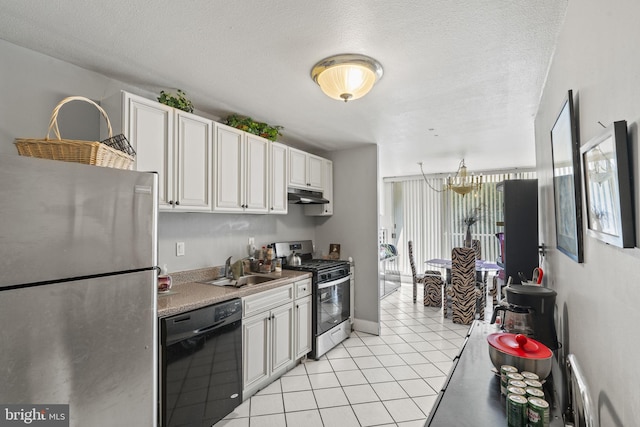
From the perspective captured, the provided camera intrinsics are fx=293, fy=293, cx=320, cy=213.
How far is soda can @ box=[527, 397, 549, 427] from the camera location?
838 millimetres

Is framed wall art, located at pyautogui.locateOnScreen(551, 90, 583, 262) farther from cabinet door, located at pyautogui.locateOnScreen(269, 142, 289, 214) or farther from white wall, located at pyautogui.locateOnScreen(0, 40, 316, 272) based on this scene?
white wall, located at pyautogui.locateOnScreen(0, 40, 316, 272)

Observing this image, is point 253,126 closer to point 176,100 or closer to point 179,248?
point 176,100

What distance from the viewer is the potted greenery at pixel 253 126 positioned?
2807 millimetres

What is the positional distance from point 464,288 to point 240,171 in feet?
11.6

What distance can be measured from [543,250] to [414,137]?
6.36ft

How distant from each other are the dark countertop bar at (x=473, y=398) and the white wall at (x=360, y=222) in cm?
246

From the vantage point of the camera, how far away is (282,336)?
271 centimetres

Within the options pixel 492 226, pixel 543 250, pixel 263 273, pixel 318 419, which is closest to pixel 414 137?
pixel 543 250

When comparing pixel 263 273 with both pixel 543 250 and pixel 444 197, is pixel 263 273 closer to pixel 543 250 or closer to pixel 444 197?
pixel 543 250

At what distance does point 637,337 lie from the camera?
665 millimetres

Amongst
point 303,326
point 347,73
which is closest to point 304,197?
point 303,326

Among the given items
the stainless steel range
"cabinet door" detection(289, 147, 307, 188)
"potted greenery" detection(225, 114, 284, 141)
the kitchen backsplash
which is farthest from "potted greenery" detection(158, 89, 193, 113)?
the stainless steel range

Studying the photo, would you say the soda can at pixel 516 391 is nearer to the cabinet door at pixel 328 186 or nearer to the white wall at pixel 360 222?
the white wall at pixel 360 222

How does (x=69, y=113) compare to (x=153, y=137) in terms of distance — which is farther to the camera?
(x=153, y=137)
